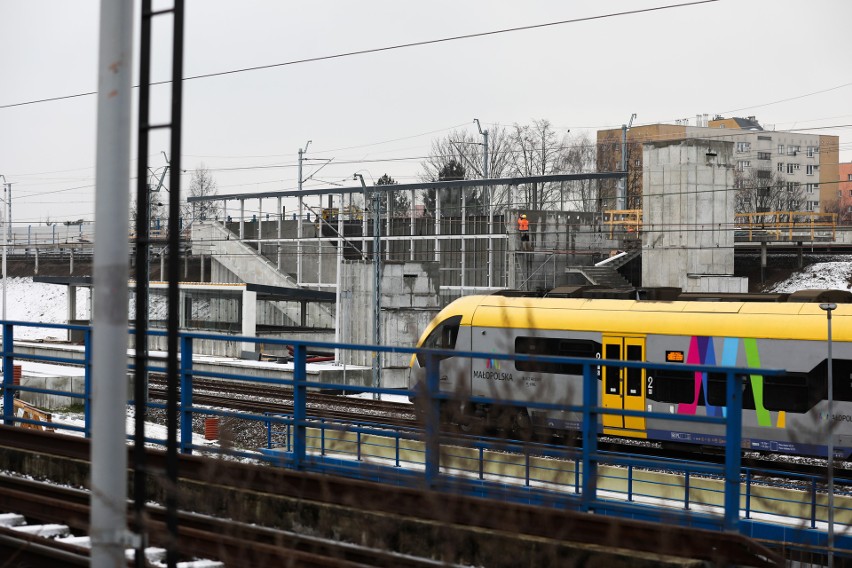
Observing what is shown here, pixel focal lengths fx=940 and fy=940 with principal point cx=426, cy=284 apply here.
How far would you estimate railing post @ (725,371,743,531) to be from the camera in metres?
6.27

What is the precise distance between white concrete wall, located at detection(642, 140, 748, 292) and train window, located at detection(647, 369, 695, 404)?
68.9ft

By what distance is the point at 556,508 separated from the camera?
4.91 metres

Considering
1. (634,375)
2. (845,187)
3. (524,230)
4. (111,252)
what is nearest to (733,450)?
(111,252)

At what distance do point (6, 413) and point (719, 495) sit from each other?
9.65 metres

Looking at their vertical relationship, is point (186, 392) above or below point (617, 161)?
below

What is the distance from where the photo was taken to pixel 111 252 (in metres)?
4.10

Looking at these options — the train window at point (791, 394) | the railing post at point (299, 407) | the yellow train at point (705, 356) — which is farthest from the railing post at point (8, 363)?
the train window at point (791, 394)

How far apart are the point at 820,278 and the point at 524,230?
14.6 meters

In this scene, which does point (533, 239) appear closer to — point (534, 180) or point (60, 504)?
point (534, 180)

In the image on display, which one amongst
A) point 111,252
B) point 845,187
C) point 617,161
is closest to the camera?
point 111,252

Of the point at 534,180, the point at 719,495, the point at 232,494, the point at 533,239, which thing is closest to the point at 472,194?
the point at 533,239

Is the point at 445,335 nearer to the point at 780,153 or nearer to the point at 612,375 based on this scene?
the point at 612,375

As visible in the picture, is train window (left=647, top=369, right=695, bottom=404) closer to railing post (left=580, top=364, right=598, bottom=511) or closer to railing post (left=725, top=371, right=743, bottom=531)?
railing post (left=580, top=364, right=598, bottom=511)

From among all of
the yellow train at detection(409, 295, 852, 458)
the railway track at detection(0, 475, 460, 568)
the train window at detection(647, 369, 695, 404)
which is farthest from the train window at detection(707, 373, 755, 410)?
the railway track at detection(0, 475, 460, 568)
